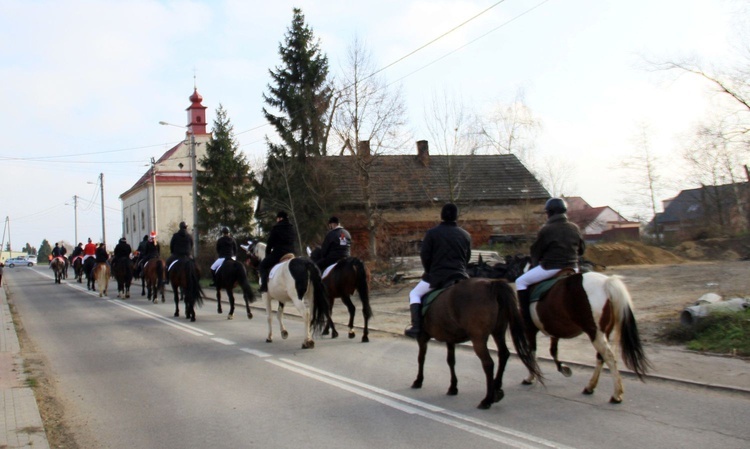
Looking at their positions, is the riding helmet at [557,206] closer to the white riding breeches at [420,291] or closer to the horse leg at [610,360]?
the horse leg at [610,360]

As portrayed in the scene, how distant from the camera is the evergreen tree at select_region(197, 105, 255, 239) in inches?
1652

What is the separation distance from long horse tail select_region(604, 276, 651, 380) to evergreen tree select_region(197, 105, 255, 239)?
3548cm

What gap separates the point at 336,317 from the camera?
17438 mm

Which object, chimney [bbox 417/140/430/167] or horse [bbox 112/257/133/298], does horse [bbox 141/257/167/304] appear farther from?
chimney [bbox 417/140/430/167]

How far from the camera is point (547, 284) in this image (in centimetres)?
799

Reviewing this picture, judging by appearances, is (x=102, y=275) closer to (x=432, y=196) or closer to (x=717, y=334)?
(x=432, y=196)

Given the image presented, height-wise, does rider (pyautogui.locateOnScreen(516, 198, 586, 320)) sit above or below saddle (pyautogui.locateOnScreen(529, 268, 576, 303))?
above

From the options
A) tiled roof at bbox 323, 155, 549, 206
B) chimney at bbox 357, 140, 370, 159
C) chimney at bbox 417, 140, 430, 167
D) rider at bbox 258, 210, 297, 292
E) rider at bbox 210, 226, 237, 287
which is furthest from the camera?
chimney at bbox 417, 140, 430, 167

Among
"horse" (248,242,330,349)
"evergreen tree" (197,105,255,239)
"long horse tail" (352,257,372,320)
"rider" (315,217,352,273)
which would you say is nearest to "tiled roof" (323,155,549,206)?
"evergreen tree" (197,105,255,239)

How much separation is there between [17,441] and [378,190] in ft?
114

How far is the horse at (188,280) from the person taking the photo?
1695 cm

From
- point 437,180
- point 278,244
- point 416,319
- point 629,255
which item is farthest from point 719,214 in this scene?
point 416,319

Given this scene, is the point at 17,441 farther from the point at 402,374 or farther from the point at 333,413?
the point at 402,374

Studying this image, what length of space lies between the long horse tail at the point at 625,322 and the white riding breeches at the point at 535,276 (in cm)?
90
